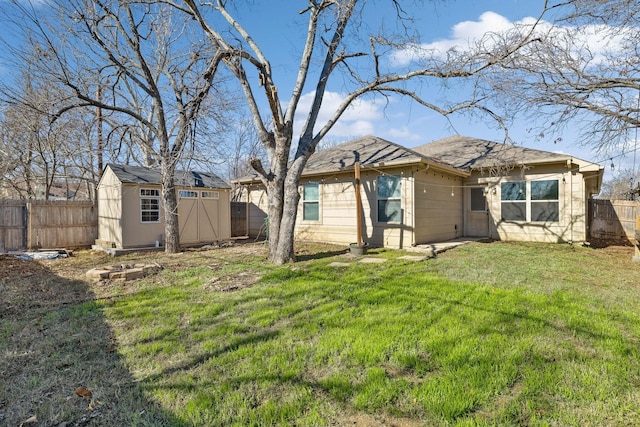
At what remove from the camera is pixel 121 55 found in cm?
900

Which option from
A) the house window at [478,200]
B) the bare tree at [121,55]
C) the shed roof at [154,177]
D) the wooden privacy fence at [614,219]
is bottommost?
the wooden privacy fence at [614,219]

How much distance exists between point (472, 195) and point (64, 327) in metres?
11.5

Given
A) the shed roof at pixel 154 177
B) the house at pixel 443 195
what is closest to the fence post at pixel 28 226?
the shed roof at pixel 154 177

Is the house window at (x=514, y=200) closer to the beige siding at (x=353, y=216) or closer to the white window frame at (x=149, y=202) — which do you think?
Answer: the beige siding at (x=353, y=216)

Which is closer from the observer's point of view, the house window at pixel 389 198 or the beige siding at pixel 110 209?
the house window at pixel 389 198

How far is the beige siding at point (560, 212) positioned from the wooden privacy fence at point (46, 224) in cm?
1344

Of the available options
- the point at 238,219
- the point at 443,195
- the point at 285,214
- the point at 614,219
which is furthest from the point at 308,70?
the point at 614,219

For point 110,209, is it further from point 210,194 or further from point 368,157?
point 368,157

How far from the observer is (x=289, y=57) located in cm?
832

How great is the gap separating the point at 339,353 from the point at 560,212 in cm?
1008

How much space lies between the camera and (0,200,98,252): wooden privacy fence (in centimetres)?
973

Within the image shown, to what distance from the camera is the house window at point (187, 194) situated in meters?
11.3

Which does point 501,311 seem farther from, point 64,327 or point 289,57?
point 289,57

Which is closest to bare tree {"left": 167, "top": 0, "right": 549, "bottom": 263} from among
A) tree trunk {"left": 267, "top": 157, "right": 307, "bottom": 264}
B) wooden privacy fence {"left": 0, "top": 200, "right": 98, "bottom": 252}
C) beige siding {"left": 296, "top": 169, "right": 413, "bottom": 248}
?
tree trunk {"left": 267, "top": 157, "right": 307, "bottom": 264}
